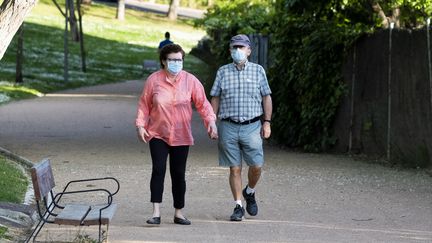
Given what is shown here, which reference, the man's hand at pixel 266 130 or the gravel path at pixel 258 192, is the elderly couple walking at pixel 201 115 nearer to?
the man's hand at pixel 266 130

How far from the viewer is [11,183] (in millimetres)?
11609

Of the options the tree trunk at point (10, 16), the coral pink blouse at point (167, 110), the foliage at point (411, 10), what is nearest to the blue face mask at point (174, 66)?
the coral pink blouse at point (167, 110)

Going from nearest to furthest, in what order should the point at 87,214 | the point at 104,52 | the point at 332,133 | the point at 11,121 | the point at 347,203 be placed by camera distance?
the point at 87,214, the point at 347,203, the point at 332,133, the point at 11,121, the point at 104,52

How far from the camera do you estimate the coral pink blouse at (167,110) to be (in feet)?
31.1

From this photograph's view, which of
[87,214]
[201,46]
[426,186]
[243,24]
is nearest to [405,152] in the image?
[426,186]

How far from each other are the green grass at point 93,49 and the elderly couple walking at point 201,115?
1809 centimetres

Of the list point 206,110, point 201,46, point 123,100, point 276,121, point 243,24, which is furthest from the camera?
point 201,46

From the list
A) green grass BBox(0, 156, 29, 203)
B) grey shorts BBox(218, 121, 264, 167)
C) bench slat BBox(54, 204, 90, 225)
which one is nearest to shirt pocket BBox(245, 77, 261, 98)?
grey shorts BBox(218, 121, 264, 167)

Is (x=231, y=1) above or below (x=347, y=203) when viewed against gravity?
above

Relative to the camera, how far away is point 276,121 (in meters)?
18.0

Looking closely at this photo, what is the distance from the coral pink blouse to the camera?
9.49 meters

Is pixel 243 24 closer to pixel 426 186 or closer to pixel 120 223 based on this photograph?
pixel 426 186

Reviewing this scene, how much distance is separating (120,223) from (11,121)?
41.8 ft

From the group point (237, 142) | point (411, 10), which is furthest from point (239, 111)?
point (411, 10)
